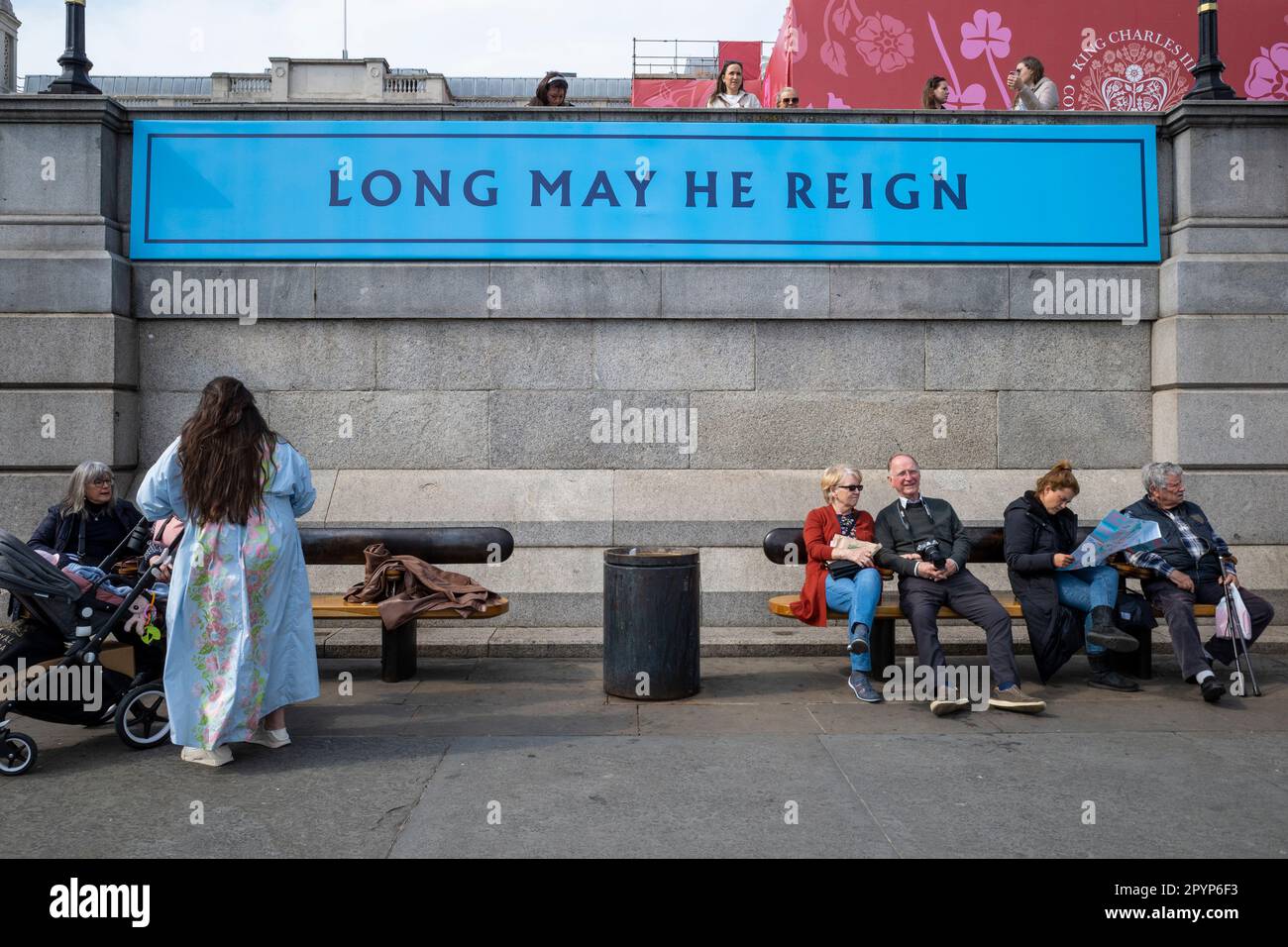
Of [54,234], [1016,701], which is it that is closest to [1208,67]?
[1016,701]

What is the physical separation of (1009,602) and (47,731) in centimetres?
599

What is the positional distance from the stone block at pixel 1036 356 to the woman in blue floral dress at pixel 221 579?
576 centimetres

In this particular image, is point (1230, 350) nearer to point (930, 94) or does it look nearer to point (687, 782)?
point (930, 94)

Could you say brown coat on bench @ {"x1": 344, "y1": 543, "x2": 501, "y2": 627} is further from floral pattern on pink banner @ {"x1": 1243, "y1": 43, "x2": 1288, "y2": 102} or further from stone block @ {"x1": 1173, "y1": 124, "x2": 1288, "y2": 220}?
floral pattern on pink banner @ {"x1": 1243, "y1": 43, "x2": 1288, "y2": 102}

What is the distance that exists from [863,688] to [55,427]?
662 cm

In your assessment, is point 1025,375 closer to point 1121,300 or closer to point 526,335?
point 1121,300

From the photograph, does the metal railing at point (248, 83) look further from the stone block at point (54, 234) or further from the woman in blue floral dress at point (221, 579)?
the woman in blue floral dress at point (221, 579)

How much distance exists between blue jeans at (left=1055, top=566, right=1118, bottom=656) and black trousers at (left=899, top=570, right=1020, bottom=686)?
2.17 ft

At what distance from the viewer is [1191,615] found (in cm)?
→ 618

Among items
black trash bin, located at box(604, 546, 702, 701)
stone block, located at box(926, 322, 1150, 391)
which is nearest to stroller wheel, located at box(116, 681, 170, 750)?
black trash bin, located at box(604, 546, 702, 701)

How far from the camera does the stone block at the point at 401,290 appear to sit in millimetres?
8305

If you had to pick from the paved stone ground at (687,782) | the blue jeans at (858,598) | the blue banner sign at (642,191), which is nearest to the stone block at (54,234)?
the blue banner sign at (642,191)

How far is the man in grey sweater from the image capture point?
19.6 ft

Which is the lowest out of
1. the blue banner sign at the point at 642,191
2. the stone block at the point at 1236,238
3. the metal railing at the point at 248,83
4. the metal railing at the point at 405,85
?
the stone block at the point at 1236,238
